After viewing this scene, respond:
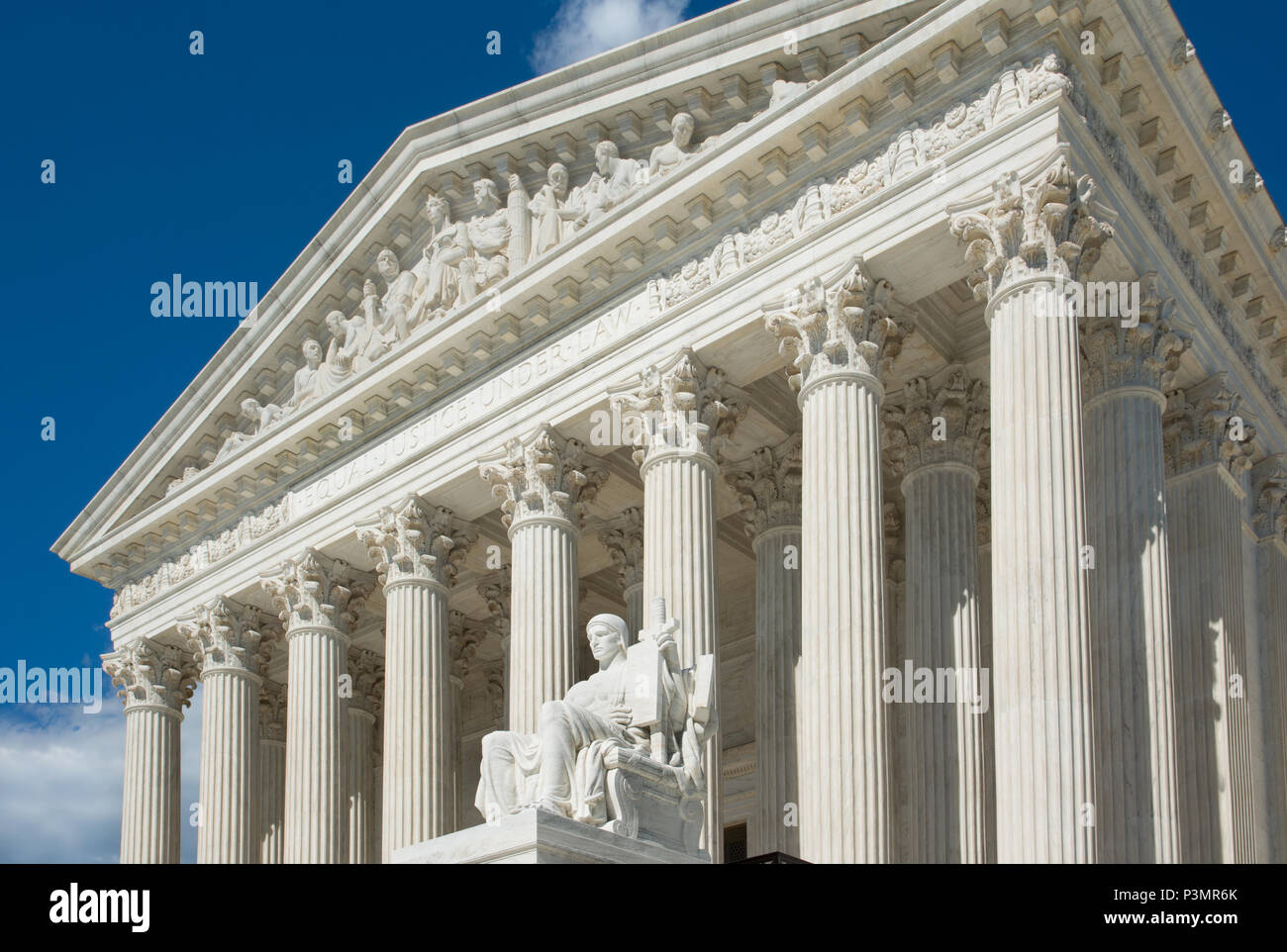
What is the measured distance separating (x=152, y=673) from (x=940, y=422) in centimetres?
2025

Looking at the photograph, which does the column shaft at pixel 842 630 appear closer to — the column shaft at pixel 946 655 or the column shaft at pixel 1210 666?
the column shaft at pixel 946 655

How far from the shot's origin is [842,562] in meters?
26.4

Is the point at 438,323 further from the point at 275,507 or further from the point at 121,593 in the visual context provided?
the point at 121,593

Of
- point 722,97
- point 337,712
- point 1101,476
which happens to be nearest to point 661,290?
point 722,97

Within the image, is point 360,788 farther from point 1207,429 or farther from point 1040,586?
point 1040,586

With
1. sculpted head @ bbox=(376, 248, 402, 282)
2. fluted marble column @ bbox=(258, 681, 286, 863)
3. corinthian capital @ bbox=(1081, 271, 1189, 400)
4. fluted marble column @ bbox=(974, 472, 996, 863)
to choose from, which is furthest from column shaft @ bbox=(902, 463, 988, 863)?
fluted marble column @ bbox=(258, 681, 286, 863)

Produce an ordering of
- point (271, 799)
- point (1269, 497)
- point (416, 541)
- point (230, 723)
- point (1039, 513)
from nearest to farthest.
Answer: point (1039, 513), point (1269, 497), point (416, 541), point (230, 723), point (271, 799)

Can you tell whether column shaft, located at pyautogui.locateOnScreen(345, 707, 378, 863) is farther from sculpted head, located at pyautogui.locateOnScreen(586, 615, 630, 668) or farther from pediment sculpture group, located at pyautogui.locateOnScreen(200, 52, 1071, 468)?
sculpted head, located at pyautogui.locateOnScreen(586, 615, 630, 668)

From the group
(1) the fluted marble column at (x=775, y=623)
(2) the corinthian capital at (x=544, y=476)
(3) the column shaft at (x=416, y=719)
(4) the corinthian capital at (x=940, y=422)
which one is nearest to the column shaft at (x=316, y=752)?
(3) the column shaft at (x=416, y=719)

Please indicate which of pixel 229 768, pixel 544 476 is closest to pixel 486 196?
pixel 544 476

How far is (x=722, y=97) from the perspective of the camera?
3067 centimetres

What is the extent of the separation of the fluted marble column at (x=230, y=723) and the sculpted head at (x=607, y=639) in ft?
57.9

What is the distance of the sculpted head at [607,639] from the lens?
22.9m

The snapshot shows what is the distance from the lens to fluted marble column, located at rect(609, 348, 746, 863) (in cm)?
2889
